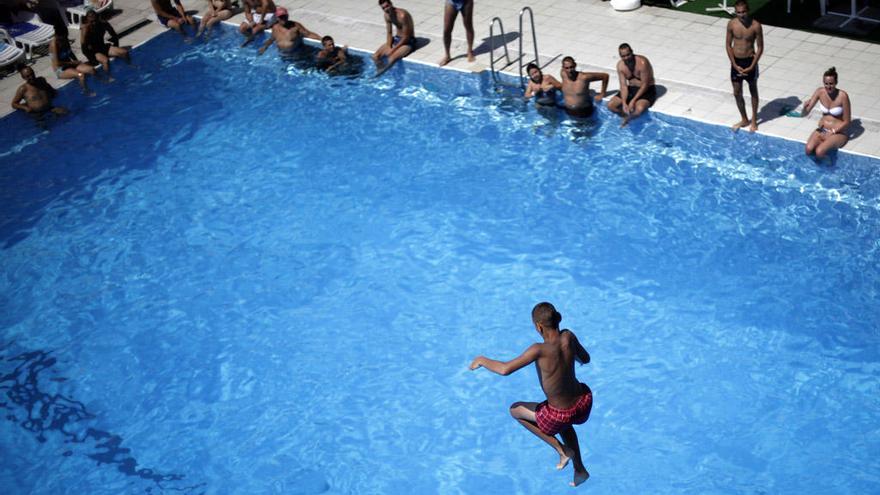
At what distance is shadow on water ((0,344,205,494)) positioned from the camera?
10672 mm

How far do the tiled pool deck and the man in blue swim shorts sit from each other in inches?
8.9

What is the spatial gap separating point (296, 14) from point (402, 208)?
6678 mm

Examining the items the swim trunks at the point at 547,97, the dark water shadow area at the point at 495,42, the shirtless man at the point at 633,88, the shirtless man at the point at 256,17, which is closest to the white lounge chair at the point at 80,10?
the shirtless man at the point at 256,17

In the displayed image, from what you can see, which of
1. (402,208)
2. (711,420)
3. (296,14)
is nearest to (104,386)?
(402,208)

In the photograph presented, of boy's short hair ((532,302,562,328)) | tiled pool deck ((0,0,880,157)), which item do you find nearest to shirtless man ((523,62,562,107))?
tiled pool deck ((0,0,880,157))

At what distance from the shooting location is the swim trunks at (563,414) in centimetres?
846

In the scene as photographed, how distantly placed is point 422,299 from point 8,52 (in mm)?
10433

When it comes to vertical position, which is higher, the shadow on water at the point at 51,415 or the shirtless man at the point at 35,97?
the shirtless man at the point at 35,97

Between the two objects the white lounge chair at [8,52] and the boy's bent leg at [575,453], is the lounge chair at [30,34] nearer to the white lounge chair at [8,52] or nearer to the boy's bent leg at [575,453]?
the white lounge chair at [8,52]

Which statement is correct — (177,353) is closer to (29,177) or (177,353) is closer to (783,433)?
(29,177)

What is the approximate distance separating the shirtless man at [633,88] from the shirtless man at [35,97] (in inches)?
371

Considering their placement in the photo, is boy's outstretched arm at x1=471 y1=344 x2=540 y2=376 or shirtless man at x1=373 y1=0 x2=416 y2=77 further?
shirtless man at x1=373 y1=0 x2=416 y2=77

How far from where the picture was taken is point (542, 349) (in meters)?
7.95

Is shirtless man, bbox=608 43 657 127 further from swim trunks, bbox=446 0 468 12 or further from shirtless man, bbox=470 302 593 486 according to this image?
shirtless man, bbox=470 302 593 486
